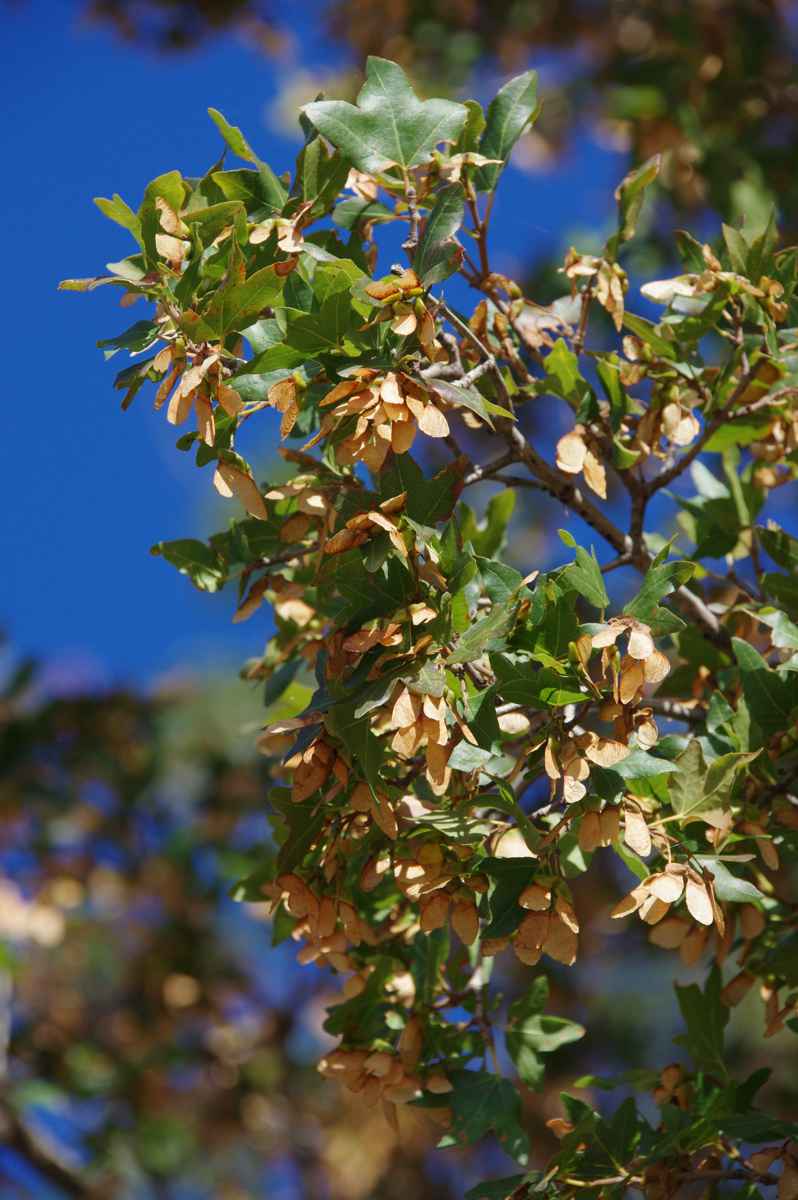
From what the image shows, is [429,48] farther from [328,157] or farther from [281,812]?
[281,812]

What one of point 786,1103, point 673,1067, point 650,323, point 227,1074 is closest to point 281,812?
point 673,1067

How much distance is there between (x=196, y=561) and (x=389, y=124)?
457 mm

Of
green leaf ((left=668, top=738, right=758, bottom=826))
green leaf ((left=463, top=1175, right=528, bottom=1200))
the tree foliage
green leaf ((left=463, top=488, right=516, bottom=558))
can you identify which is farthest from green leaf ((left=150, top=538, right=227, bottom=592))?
green leaf ((left=463, top=1175, right=528, bottom=1200))

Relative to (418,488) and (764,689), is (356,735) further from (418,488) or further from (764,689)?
(764,689)

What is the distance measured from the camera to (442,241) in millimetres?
1087

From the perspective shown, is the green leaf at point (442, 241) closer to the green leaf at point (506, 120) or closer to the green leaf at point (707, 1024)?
the green leaf at point (506, 120)

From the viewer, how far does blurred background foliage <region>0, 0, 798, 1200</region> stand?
9.96 feet

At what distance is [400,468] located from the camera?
1.11 m

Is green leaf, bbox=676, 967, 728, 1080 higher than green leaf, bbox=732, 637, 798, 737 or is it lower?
lower

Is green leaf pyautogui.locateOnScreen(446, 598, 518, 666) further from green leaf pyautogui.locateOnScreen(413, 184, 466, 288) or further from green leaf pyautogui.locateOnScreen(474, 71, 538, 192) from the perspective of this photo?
green leaf pyautogui.locateOnScreen(474, 71, 538, 192)

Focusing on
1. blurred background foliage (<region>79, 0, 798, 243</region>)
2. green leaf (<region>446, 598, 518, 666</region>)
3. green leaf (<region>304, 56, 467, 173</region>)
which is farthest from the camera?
blurred background foliage (<region>79, 0, 798, 243</region>)

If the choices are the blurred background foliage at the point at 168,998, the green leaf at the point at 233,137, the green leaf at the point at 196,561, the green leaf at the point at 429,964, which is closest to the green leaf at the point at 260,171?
the green leaf at the point at 233,137

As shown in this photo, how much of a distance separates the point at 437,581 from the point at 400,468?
10cm

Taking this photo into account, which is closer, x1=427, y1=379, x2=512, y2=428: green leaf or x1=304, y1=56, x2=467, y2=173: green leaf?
x1=427, y1=379, x2=512, y2=428: green leaf
